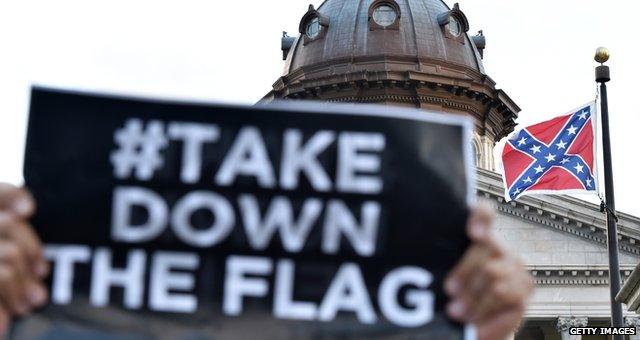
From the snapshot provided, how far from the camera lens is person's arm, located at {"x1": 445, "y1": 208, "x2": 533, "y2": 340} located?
130 inches

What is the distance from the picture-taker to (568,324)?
42938 millimetres

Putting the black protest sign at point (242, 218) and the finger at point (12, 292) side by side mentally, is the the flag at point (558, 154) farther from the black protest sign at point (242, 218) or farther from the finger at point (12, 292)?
the finger at point (12, 292)

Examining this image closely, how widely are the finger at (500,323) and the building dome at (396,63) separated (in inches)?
1865

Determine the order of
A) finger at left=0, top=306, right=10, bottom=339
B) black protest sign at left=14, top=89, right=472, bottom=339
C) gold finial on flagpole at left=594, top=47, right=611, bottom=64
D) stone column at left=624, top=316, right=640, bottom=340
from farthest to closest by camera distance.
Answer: stone column at left=624, top=316, right=640, bottom=340 < gold finial on flagpole at left=594, top=47, right=611, bottom=64 < black protest sign at left=14, top=89, right=472, bottom=339 < finger at left=0, top=306, right=10, bottom=339

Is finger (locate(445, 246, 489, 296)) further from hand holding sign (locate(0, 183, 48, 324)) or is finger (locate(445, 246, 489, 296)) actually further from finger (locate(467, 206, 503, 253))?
hand holding sign (locate(0, 183, 48, 324))

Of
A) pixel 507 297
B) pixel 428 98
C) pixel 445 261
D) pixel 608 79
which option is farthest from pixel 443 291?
pixel 428 98

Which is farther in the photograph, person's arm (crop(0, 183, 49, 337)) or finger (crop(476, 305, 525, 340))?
finger (crop(476, 305, 525, 340))

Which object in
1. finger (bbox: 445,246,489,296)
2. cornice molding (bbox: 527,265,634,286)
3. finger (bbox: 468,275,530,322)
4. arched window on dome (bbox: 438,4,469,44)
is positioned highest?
arched window on dome (bbox: 438,4,469,44)

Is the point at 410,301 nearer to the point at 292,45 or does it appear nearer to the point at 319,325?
the point at 319,325

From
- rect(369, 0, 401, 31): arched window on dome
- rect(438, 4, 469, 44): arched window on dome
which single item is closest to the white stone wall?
rect(369, 0, 401, 31): arched window on dome

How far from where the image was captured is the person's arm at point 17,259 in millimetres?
3127

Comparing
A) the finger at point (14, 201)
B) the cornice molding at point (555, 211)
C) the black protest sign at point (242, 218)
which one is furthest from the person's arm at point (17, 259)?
the cornice molding at point (555, 211)

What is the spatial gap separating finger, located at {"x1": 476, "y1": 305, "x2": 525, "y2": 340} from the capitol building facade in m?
38.3

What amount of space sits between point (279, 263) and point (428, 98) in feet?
159
